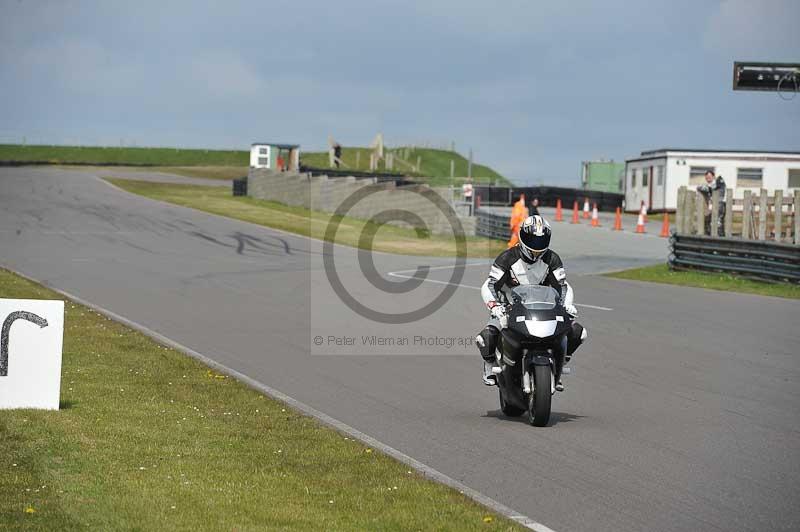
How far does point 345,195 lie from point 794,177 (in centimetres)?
1957

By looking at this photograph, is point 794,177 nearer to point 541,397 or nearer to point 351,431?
point 541,397

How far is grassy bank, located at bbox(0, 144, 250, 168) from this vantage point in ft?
345

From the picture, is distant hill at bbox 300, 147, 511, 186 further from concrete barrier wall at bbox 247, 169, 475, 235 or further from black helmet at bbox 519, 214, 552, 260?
black helmet at bbox 519, 214, 552, 260

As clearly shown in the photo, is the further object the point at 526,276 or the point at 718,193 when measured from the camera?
the point at 718,193

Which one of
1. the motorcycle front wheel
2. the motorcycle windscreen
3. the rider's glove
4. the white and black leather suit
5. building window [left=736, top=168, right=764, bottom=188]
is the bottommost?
the motorcycle front wheel

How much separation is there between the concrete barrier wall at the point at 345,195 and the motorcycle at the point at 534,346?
30691 mm

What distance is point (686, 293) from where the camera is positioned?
76.5 ft

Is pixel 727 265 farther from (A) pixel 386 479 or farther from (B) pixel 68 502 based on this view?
(B) pixel 68 502

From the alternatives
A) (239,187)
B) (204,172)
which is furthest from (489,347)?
(204,172)

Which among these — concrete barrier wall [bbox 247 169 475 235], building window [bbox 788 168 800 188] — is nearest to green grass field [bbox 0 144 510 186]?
concrete barrier wall [bbox 247 169 475 235]

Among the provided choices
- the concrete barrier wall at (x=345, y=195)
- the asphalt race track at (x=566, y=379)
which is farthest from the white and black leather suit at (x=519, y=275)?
the concrete barrier wall at (x=345, y=195)

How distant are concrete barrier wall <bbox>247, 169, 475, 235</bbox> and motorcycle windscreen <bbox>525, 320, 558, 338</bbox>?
31071mm

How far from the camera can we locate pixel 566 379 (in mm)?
12984

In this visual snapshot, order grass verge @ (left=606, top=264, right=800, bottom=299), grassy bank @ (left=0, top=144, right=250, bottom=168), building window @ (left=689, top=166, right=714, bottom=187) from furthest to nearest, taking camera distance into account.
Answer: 1. grassy bank @ (left=0, top=144, right=250, bottom=168)
2. building window @ (left=689, top=166, right=714, bottom=187)
3. grass verge @ (left=606, top=264, right=800, bottom=299)
